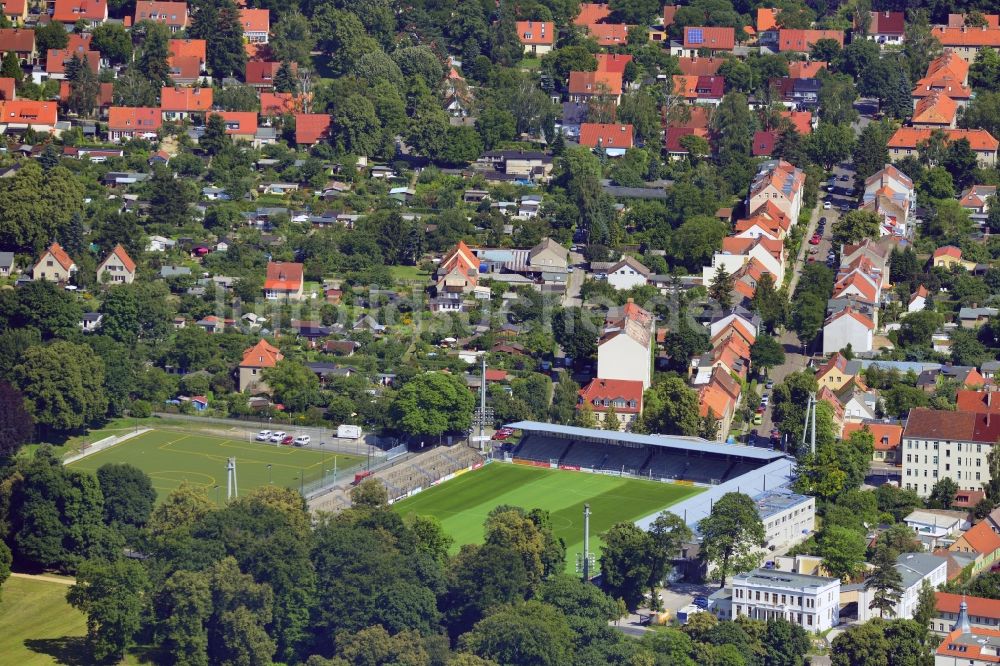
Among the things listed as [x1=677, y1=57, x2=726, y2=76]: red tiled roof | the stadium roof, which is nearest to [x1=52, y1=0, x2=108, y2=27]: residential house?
[x1=677, y1=57, x2=726, y2=76]: red tiled roof

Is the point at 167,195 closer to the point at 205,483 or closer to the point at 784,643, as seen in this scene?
the point at 205,483

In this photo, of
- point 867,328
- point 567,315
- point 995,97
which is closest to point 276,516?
point 567,315

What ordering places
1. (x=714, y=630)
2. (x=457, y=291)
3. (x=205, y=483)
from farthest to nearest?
(x=457, y=291), (x=205, y=483), (x=714, y=630)

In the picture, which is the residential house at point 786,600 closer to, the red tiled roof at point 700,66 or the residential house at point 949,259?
the residential house at point 949,259

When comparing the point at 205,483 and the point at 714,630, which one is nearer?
the point at 714,630

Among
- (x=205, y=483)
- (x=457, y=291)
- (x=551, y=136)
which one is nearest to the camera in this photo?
(x=205, y=483)

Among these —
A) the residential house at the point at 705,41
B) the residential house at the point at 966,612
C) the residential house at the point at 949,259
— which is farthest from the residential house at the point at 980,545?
the residential house at the point at 705,41

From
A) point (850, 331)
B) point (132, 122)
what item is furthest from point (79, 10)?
point (850, 331)

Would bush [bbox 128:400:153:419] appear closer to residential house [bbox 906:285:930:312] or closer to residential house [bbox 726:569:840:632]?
residential house [bbox 726:569:840:632]
